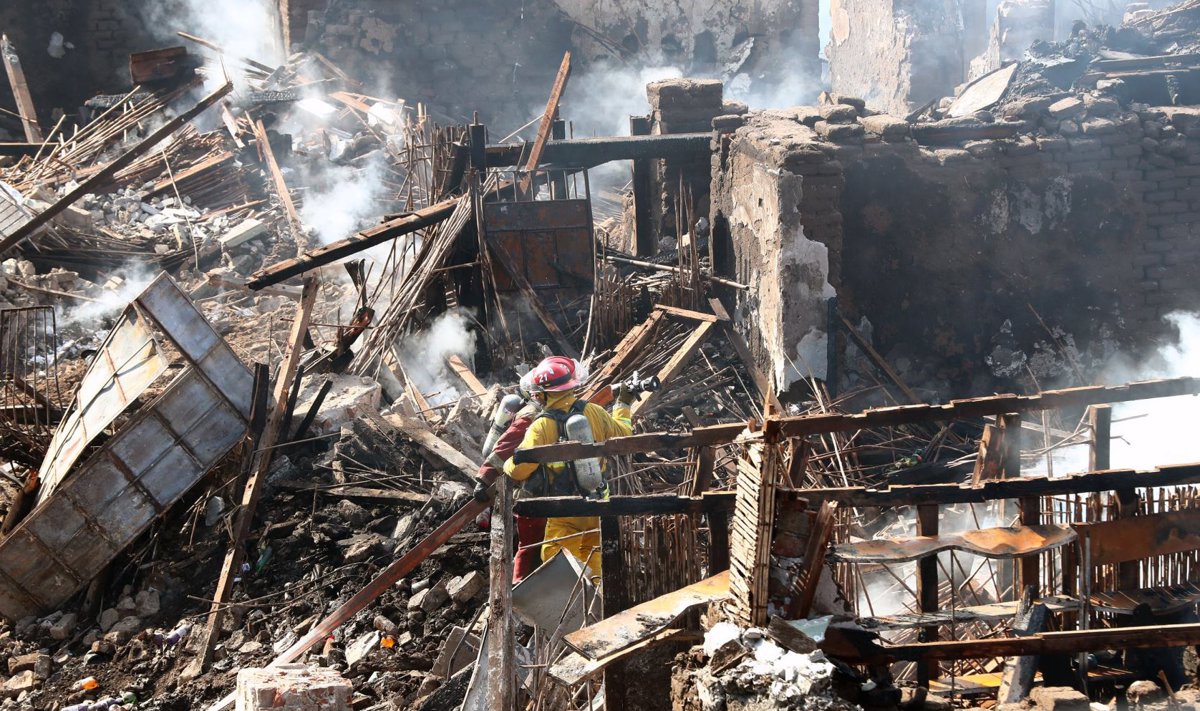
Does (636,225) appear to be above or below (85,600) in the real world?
above

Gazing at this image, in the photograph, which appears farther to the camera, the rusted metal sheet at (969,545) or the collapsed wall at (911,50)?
the collapsed wall at (911,50)

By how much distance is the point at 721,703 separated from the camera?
10.5 feet

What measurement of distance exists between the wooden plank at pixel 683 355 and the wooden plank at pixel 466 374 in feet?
5.17

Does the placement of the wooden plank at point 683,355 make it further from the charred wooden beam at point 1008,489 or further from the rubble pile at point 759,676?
the rubble pile at point 759,676

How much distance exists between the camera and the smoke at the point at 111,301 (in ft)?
41.8

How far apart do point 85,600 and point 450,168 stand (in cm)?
621

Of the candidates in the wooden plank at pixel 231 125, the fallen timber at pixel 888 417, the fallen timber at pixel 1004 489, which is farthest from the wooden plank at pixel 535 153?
the fallen timber at pixel 1004 489

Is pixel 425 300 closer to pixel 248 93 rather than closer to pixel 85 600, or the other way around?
pixel 85 600

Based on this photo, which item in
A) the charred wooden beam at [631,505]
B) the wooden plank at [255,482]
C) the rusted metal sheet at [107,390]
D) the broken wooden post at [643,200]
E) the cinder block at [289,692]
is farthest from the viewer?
the broken wooden post at [643,200]

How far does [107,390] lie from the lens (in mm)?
7785

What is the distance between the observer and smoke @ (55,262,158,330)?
502 inches

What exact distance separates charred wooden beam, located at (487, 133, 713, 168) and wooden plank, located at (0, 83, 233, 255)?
4.50 meters

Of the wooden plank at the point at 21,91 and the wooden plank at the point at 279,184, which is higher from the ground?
the wooden plank at the point at 21,91

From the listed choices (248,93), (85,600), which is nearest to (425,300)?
(85,600)
